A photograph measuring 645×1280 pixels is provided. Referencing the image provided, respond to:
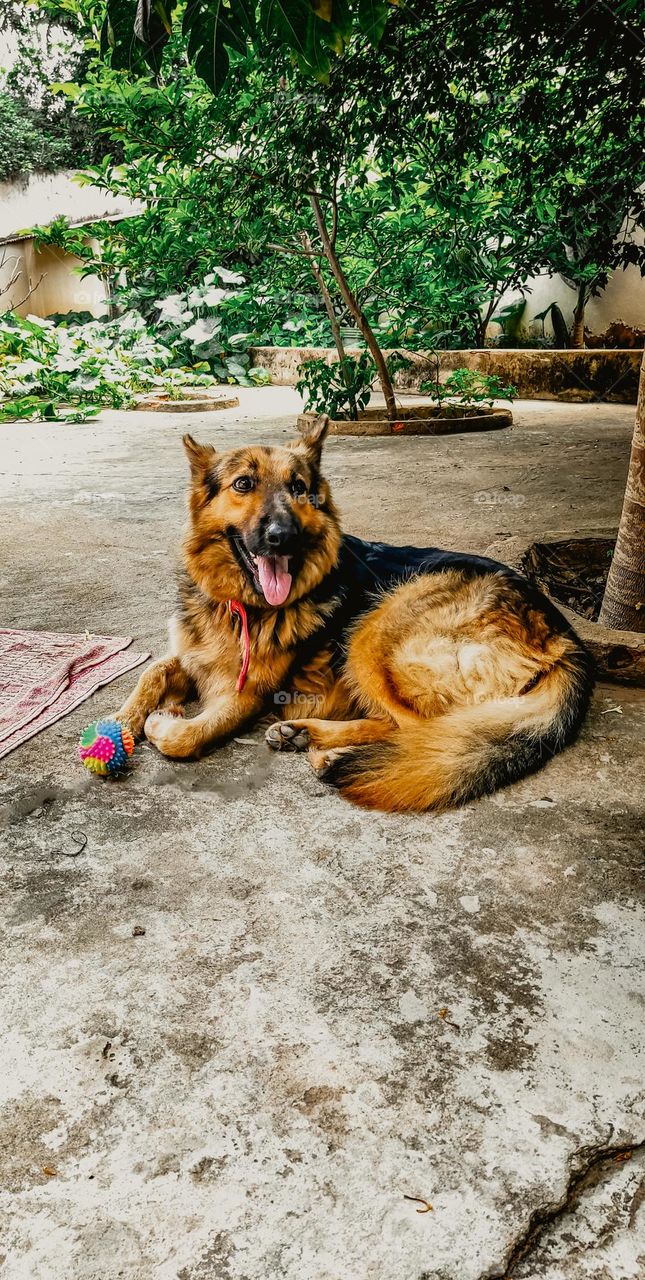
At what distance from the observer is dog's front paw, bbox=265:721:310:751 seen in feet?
9.57

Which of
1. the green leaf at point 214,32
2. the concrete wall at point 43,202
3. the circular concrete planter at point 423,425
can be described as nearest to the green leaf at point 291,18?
the green leaf at point 214,32

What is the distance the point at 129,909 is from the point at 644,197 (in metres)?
4.49

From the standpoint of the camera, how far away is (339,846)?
7.68 feet

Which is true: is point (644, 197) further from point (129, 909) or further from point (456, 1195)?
point (456, 1195)

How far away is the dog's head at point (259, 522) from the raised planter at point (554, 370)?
9.24 meters

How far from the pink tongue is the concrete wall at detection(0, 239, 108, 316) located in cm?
1875

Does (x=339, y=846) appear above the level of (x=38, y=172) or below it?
below

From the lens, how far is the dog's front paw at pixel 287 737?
2916mm

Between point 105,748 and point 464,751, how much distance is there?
3.74 feet

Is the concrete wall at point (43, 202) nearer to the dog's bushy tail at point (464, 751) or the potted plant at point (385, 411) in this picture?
the potted plant at point (385, 411)

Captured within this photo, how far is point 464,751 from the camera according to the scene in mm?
2486

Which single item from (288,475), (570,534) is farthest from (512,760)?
(570,534)

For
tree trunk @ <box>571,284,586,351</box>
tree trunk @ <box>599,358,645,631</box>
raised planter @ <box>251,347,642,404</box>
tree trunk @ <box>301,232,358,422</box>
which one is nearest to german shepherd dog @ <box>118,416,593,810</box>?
tree trunk @ <box>599,358,645,631</box>

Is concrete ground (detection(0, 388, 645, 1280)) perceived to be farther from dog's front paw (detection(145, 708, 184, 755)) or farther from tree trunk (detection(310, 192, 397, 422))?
tree trunk (detection(310, 192, 397, 422))
